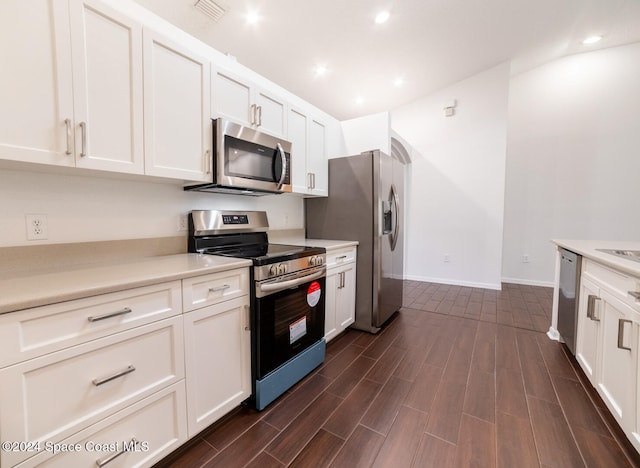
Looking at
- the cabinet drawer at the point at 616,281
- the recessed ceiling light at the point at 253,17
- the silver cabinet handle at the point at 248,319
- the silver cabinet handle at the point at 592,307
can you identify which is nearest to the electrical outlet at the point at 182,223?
the silver cabinet handle at the point at 248,319

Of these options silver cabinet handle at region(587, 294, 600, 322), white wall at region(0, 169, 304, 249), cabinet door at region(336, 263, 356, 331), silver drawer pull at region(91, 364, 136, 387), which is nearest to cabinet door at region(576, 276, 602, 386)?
silver cabinet handle at region(587, 294, 600, 322)

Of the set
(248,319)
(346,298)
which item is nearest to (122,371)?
(248,319)

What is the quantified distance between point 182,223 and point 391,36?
2967 millimetres

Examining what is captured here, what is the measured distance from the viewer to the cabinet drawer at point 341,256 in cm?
232

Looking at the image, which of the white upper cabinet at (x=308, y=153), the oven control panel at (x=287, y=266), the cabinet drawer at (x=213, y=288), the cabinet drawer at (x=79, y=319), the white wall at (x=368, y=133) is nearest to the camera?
the cabinet drawer at (x=79, y=319)

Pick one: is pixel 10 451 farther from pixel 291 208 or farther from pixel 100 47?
pixel 291 208

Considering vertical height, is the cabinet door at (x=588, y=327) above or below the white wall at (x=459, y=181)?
below

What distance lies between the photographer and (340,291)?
2.49 metres

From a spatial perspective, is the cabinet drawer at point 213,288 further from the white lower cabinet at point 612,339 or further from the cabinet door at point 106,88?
the white lower cabinet at point 612,339

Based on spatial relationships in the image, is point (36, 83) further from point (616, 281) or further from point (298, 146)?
point (616, 281)

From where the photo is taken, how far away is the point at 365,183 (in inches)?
104

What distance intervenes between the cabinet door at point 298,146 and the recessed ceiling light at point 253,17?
861 mm

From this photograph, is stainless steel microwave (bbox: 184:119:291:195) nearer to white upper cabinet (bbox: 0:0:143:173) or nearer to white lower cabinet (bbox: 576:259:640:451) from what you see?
white upper cabinet (bbox: 0:0:143:173)

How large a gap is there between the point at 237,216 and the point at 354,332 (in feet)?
5.39
